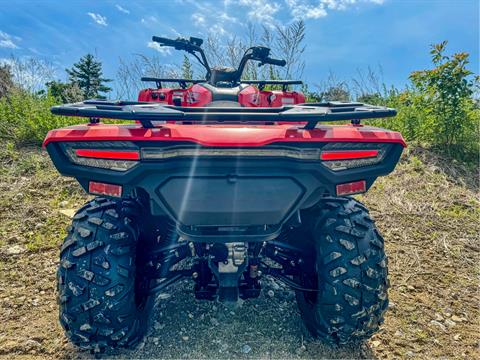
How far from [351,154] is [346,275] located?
23.4 inches

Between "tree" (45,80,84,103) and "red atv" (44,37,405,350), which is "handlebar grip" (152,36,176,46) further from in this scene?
"tree" (45,80,84,103)

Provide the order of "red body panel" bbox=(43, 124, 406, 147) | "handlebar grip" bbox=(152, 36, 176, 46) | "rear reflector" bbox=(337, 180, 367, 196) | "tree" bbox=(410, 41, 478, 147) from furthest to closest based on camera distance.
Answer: "tree" bbox=(410, 41, 478, 147)
"handlebar grip" bbox=(152, 36, 176, 46)
"rear reflector" bbox=(337, 180, 367, 196)
"red body panel" bbox=(43, 124, 406, 147)

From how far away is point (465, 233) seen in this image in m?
3.47

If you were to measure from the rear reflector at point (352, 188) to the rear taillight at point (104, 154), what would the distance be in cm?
84

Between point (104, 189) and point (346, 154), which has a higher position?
point (346, 154)

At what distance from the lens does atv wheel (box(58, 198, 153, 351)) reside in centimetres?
153

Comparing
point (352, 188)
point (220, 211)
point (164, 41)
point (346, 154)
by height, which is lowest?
point (220, 211)

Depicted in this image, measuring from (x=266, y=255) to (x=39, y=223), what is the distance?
8.47 ft

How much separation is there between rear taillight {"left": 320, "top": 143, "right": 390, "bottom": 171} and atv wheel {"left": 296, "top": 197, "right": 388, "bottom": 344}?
37cm

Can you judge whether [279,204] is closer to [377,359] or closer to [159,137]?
[159,137]

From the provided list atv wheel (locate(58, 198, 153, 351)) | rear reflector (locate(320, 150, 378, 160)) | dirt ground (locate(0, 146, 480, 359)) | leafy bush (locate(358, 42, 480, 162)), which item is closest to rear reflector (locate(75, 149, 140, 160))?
atv wheel (locate(58, 198, 153, 351))

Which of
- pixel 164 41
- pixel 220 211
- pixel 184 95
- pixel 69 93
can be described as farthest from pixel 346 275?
pixel 69 93

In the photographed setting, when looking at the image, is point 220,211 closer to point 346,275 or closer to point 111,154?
point 111,154

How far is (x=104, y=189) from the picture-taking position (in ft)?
4.72
